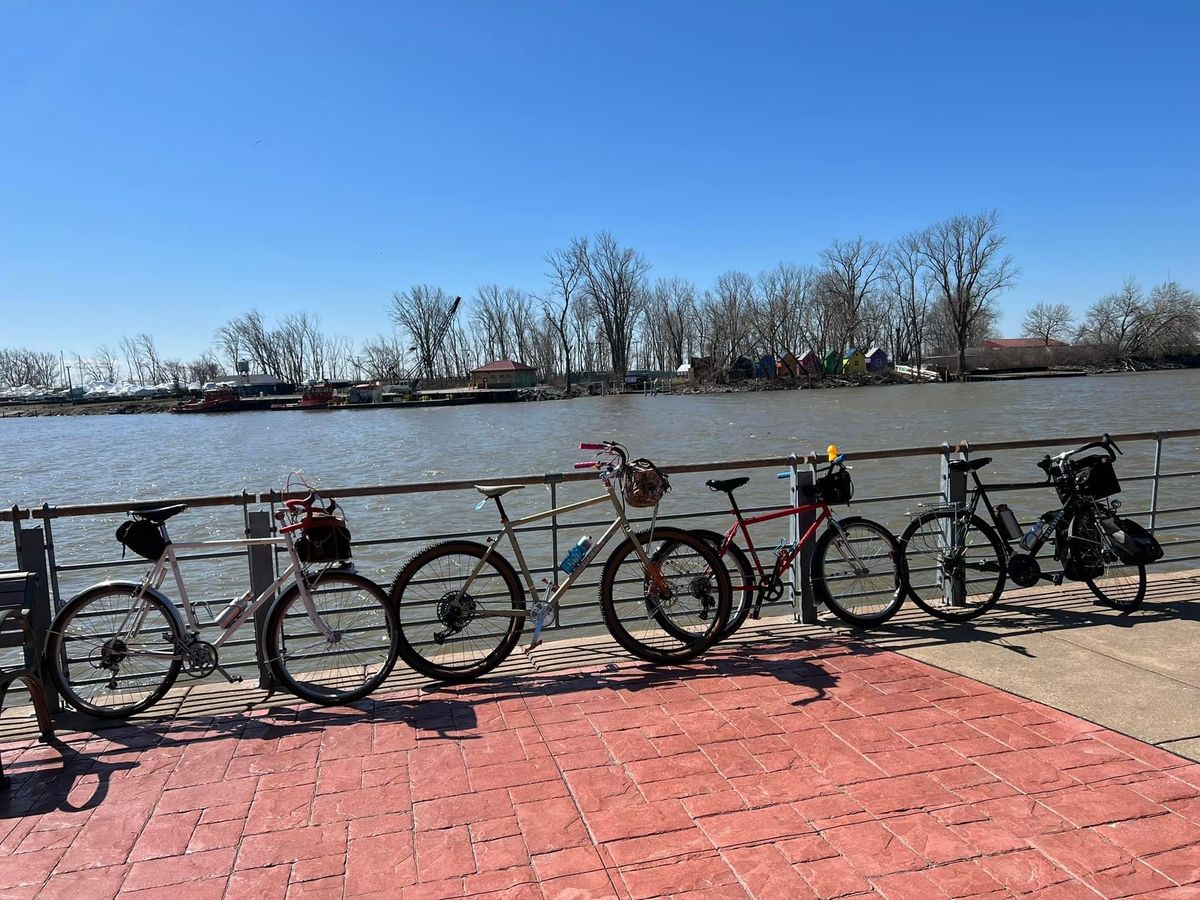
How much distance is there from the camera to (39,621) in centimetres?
362

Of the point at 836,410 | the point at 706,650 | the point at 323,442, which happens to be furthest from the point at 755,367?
the point at 706,650

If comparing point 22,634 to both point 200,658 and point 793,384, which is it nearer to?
point 200,658

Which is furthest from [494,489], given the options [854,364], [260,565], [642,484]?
[854,364]

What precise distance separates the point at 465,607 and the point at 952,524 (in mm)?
2731

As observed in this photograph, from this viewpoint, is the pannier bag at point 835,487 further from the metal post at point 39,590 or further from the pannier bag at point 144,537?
the metal post at point 39,590

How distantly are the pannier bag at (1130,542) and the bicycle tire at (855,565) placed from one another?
1158 mm

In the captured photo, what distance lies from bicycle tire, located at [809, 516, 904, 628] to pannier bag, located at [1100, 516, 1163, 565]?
3.80 feet

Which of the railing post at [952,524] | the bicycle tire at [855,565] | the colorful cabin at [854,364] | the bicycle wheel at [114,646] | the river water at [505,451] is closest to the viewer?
the bicycle wheel at [114,646]

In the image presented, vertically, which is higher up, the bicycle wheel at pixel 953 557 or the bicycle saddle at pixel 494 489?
the bicycle saddle at pixel 494 489

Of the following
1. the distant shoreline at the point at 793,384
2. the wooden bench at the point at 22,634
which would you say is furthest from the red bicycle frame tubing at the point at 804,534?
the distant shoreline at the point at 793,384

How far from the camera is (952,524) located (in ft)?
15.4

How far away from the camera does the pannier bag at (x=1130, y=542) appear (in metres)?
4.44

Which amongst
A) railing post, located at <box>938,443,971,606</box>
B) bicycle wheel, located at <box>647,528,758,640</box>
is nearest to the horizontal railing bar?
railing post, located at <box>938,443,971,606</box>

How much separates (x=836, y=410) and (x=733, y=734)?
46.6 metres
